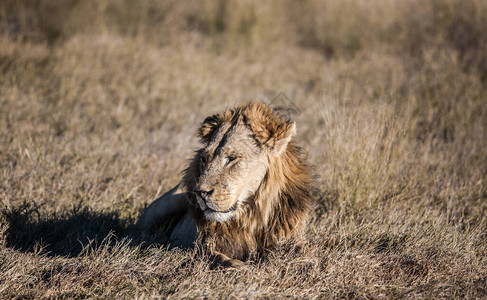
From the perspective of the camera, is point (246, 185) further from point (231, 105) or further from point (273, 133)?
point (231, 105)

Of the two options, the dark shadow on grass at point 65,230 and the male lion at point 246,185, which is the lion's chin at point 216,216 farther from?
the dark shadow on grass at point 65,230

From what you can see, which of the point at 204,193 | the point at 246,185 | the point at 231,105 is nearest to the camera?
the point at 204,193

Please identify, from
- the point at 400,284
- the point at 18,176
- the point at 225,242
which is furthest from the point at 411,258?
the point at 18,176

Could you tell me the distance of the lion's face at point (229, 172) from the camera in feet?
10.1

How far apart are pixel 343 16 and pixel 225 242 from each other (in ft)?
29.7

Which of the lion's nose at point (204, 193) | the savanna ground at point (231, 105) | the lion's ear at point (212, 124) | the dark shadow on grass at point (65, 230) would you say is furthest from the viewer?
the dark shadow on grass at point (65, 230)

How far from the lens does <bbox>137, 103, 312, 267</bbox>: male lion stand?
3.14 m

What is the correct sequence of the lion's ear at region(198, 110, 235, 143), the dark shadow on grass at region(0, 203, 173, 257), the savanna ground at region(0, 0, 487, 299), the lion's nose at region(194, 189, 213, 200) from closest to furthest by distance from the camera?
the lion's nose at region(194, 189, 213, 200), the savanna ground at region(0, 0, 487, 299), the lion's ear at region(198, 110, 235, 143), the dark shadow on grass at region(0, 203, 173, 257)

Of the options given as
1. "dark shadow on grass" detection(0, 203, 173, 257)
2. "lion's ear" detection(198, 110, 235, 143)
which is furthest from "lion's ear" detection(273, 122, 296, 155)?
"dark shadow on grass" detection(0, 203, 173, 257)

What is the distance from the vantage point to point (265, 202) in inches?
130

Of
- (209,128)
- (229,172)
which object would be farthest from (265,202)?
(209,128)

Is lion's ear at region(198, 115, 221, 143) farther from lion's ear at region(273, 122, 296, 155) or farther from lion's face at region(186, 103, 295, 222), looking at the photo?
lion's ear at region(273, 122, 296, 155)

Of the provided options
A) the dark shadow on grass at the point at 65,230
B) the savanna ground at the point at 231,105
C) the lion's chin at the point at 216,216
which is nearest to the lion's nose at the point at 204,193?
the lion's chin at the point at 216,216

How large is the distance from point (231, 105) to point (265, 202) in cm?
444
